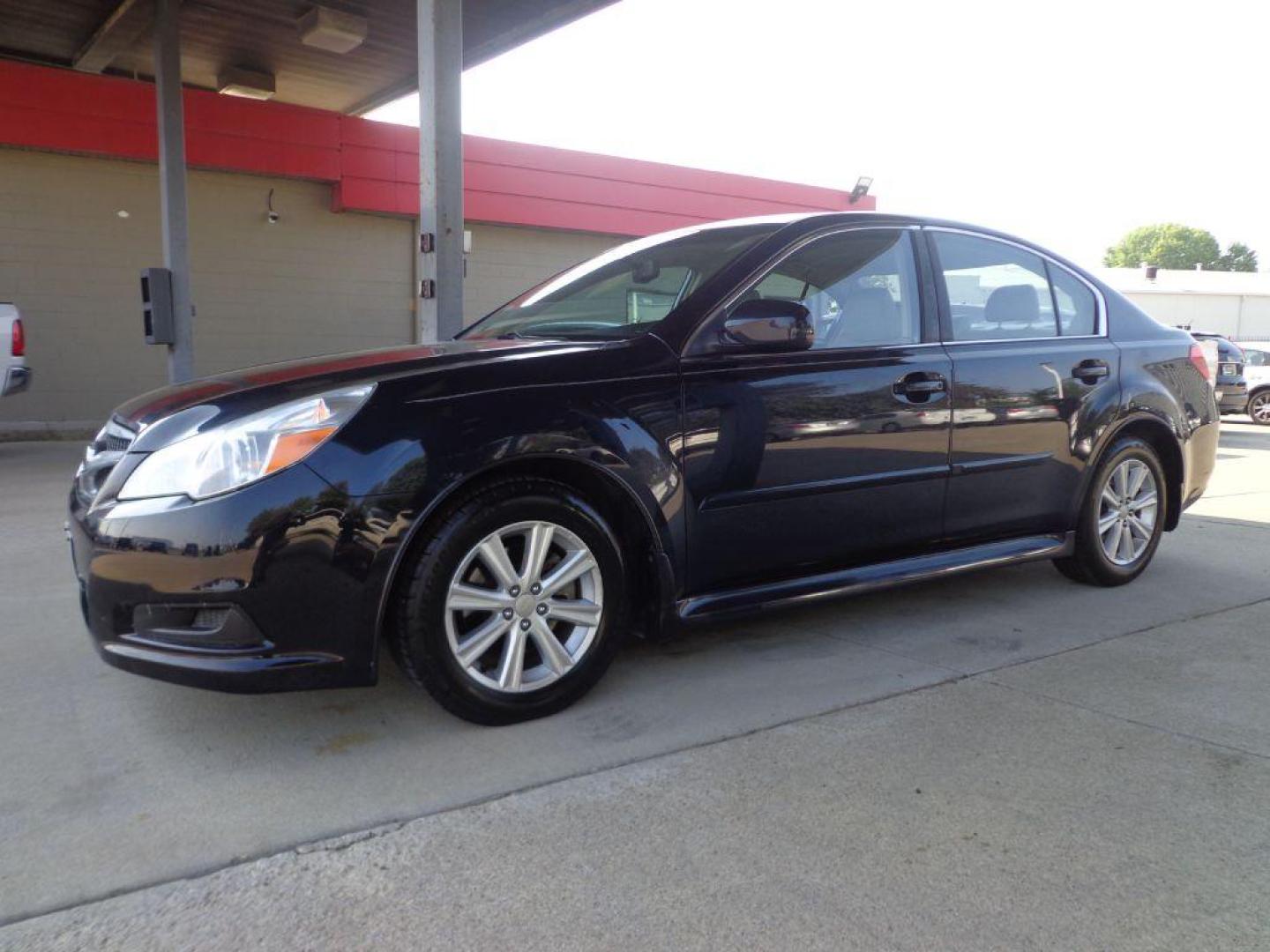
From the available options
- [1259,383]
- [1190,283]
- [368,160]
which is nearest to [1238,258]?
[1190,283]

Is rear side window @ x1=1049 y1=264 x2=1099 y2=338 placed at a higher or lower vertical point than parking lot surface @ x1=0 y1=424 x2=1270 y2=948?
higher

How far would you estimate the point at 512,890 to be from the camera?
215 centimetres

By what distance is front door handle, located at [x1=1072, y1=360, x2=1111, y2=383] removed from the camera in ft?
14.2

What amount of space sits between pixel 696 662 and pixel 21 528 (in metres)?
4.61

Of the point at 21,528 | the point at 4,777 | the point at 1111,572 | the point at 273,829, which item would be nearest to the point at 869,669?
the point at 1111,572

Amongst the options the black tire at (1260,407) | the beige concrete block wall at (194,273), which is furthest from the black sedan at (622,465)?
the black tire at (1260,407)

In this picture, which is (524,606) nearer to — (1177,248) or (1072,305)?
(1072,305)

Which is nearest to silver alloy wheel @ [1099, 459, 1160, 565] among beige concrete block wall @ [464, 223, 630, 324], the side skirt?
the side skirt

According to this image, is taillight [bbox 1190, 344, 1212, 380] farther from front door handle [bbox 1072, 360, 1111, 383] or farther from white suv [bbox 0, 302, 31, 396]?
white suv [bbox 0, 302, 31, 396]

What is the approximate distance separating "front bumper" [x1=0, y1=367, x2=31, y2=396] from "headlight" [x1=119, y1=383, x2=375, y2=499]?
747 cm

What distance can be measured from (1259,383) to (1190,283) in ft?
140

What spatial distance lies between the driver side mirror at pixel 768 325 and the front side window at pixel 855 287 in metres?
0.15

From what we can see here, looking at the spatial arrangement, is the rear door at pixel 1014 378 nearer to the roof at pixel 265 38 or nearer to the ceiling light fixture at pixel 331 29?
the roof at pixel 265 38

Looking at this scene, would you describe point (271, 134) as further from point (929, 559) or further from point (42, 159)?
point (929, 559)
